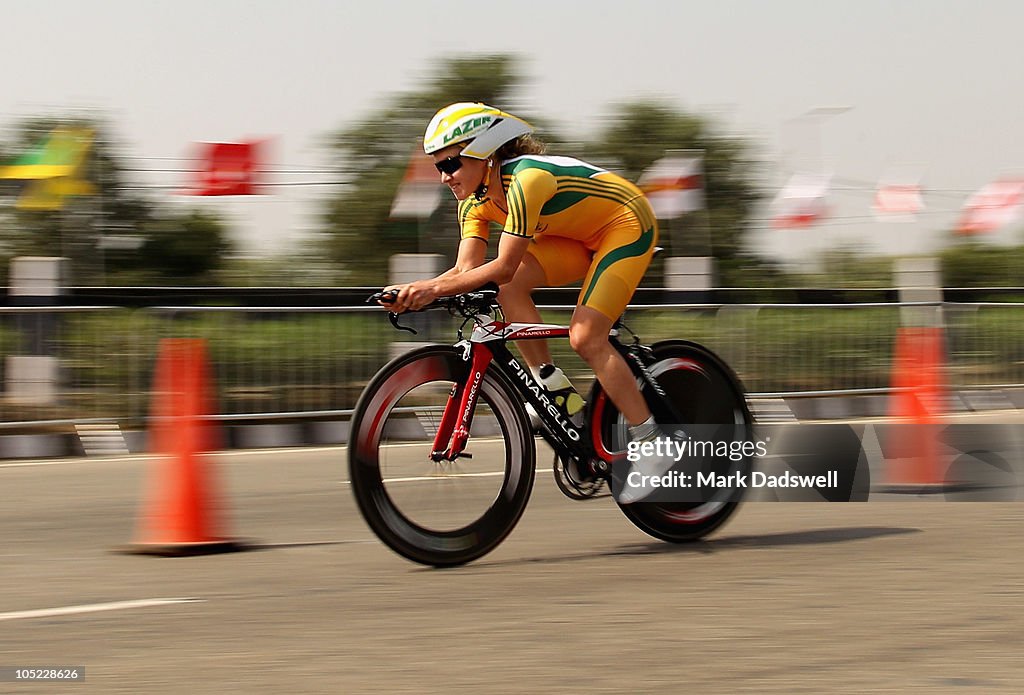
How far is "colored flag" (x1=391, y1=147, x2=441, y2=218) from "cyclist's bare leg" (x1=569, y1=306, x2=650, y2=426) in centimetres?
1463


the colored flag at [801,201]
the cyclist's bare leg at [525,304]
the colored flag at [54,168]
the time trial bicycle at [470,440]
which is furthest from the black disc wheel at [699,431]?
the colored flag at [801,201]

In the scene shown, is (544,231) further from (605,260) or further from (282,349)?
(282,349)

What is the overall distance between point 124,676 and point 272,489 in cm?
499

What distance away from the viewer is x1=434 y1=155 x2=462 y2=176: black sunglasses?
6.10 metres

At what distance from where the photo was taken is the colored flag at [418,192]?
21.0 m

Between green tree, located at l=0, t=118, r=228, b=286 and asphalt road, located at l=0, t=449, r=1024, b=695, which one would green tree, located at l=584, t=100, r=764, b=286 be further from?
asphalt road, located at l=0, t=449, r=1024, b=695

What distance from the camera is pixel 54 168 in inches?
889

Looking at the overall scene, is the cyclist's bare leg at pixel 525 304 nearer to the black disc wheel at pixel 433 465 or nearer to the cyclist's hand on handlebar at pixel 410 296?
the black disc wheel at pixel 433 465

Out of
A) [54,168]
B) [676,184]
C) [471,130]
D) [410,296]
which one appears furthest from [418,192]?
[410,296]

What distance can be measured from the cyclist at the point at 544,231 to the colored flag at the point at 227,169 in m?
18.7

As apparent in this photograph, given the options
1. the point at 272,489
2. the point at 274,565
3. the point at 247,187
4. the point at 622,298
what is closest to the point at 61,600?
the point at 274,565

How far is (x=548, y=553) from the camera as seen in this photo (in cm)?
645

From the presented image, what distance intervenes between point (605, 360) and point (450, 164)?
1.09 meters

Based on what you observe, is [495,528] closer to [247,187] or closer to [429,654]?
[429,654]
